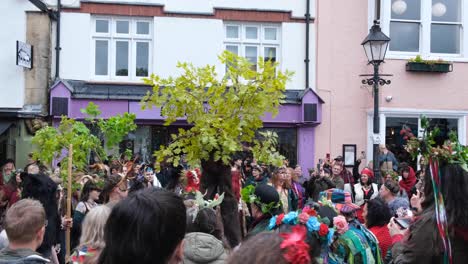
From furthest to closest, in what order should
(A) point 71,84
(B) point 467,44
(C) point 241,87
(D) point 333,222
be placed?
(B) point 467,44 < (A) point 71,84 < (C) point 241,87 < (D) point 333,222

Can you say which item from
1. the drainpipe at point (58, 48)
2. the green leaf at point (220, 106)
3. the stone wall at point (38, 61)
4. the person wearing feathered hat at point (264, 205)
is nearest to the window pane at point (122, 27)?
the drainpipe at point (58, 48)

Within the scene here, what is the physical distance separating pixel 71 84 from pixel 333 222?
11461 millimetres

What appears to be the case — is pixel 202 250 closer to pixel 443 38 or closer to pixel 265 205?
pixel 265 205

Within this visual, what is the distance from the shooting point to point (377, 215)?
5.77 metres

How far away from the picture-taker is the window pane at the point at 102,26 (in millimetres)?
15570

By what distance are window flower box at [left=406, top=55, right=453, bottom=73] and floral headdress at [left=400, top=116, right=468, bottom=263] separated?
12.2 meters

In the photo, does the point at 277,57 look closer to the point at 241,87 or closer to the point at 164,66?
the point at 164,66

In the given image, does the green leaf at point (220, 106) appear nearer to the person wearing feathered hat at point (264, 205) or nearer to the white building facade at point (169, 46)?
the person wearing feathered hat at point (264, 205)

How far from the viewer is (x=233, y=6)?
15773mm

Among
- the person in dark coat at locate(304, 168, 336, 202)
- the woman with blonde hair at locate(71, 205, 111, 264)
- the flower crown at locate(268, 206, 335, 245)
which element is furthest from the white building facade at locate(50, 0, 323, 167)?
the woman with blonde hair at locate(71, 205, 111, 264)

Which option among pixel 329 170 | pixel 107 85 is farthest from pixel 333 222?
pixel 107 85

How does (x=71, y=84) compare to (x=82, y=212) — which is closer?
(x=82, y=212)

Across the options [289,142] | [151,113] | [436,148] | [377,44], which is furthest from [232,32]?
[436,148]

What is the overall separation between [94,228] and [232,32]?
12.5 m
